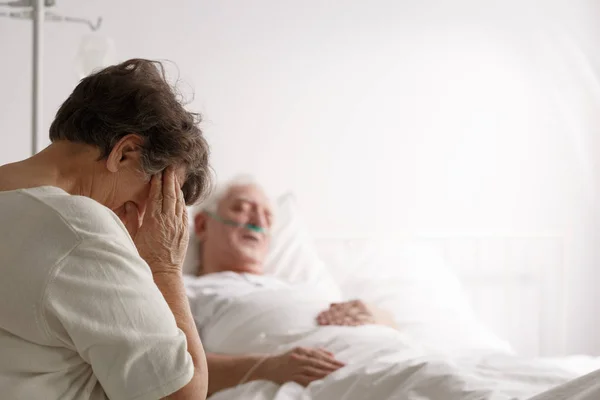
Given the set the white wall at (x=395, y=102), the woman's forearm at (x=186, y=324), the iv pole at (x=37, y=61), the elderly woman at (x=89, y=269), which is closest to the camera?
the elderly woman at (x=89, y=269)

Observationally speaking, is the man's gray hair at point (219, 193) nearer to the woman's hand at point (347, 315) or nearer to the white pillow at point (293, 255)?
the white pillow at point (293, 255)

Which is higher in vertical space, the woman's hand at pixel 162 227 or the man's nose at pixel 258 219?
the woman's hand at pixel 162 227

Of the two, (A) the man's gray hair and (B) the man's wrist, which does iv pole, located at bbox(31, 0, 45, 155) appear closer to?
(A) the man's gray hair

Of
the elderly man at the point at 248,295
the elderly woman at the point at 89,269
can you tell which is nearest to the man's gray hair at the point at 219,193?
the elderly man at the point at 248,295

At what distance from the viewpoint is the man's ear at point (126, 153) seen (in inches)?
44.9

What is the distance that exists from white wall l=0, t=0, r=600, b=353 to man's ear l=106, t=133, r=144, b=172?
1.58 m

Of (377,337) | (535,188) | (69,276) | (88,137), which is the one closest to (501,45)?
(535,188)

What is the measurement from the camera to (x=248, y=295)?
85.1 inches

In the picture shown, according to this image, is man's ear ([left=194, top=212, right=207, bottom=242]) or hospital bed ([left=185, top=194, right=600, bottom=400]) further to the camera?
man's ear ([left=194, top=212, right=207, bottom=242])

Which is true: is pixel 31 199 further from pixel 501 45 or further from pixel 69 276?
pixel 501 45

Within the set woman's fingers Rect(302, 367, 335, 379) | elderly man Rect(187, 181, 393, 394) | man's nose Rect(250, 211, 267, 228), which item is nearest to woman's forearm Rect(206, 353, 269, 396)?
elderly man Rect(187, 181, 393, 394)

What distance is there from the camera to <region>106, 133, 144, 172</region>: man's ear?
3.74ft

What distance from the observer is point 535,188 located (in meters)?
3.31

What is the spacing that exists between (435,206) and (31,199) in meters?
2.36
